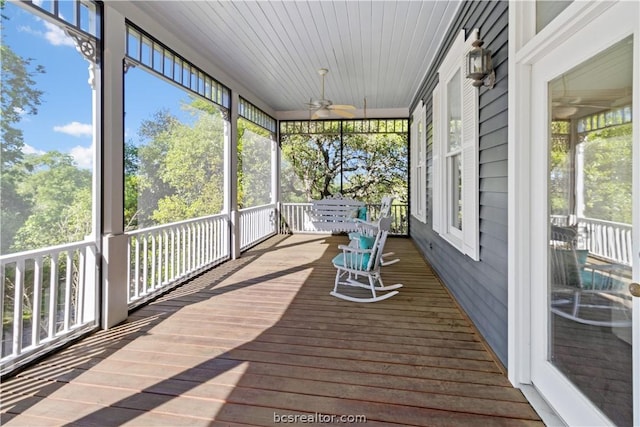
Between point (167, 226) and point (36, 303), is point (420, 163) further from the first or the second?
point (36, 303)

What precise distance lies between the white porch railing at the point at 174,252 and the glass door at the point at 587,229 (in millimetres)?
3549

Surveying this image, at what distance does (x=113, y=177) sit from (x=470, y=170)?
328 centimetres

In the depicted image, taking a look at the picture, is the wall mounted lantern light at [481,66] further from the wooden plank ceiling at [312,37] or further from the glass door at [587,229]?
the wooden plank ceiling at [312,37]

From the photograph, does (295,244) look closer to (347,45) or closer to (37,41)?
(347,45)

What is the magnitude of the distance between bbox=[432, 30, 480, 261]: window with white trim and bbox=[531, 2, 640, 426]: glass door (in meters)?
0.95

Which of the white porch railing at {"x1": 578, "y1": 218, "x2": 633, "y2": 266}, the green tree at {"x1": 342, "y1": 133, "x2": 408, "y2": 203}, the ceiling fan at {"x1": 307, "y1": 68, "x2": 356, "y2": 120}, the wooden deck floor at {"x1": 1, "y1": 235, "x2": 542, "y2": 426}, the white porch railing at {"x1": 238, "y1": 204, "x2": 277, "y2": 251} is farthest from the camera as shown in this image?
the green tree at {"x1": 342, "y1": 133, "x2": 408, "y2": 203}

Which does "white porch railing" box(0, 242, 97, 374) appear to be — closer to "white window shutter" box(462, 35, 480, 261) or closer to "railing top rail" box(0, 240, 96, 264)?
"railing top rail" box(0, 240, 96, 264)

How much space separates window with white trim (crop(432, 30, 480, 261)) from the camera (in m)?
2.84

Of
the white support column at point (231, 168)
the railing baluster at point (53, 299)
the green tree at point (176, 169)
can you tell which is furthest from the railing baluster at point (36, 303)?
the green tree at point (176, 169)

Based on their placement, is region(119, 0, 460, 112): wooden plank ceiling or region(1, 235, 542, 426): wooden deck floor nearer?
region(1, 235, 542, 426): wooden deck floor

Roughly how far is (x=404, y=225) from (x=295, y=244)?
3045 mm

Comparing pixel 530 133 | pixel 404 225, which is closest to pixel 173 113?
pixel 404 225

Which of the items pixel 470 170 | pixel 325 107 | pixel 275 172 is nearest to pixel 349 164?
pixel 275 172

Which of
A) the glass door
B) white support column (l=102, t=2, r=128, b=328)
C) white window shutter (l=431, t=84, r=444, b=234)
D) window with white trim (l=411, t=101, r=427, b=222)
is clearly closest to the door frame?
the glass door
